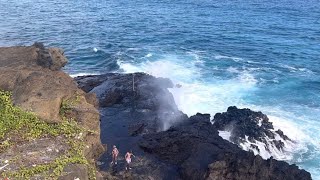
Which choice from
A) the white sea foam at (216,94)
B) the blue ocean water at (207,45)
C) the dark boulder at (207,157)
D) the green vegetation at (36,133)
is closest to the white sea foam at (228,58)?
the blue ocean water at (207,45)

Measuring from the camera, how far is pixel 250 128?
136 ft

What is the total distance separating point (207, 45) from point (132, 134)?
1638 inches

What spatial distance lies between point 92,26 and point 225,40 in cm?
2888

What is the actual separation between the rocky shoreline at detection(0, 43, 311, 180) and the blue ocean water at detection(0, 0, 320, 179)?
673cm

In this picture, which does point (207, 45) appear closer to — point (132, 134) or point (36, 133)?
point (132, 134)

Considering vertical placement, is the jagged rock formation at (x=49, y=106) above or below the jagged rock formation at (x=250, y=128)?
above

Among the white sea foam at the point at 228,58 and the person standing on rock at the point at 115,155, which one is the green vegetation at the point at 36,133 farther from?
the white sea foam at the point at 228,58

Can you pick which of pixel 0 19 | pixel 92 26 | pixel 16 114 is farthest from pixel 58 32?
pixel 16 114

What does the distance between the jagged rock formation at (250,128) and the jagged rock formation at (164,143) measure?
3471 mm

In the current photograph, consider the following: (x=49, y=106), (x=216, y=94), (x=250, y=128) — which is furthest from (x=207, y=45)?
(x=49, y=106)

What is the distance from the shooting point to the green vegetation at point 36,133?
2302 cm

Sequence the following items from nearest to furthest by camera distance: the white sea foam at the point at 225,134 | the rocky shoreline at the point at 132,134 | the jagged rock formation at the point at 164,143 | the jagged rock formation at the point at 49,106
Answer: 1. the jagged rock formation at the point at 49,106
2. the rocky shoreline at the point at 132,134
3. the jagged rock formation at the point at 164,143
4. the white sea foam at the point at 225,134

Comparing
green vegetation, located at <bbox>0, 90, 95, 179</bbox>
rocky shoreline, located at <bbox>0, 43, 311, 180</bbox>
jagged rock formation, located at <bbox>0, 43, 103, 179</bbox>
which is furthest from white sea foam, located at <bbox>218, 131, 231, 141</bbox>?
green vegetation, located at <bbox>0, 90, 95, 179</bbox>

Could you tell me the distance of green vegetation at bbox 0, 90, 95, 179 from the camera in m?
23.0
